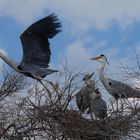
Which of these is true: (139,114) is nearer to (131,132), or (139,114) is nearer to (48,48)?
(131,132)

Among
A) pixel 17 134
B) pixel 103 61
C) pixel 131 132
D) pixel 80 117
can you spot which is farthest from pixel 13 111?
pixel 103 61

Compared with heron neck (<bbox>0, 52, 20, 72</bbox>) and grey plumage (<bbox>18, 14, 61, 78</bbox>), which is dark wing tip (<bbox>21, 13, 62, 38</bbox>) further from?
heron neck (<bbox>0, 52, 20, 72</bbox>)

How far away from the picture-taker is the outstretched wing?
9.66m

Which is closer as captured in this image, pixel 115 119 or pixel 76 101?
pixel 115 119

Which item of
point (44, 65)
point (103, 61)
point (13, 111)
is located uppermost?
point (103, 61)

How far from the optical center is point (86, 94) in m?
9.77

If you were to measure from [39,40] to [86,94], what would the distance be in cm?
129

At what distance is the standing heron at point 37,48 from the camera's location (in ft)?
31.8

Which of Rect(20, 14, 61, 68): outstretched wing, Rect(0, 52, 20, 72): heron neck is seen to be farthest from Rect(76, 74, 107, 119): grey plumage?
Rect(0, 52, 20, 72): heron neck

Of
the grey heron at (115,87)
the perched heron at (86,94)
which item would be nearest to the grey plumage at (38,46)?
the perched heron at (86,94)

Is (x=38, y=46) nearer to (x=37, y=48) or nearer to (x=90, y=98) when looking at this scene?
(x=37, y=48)

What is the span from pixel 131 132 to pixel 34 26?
296 centimetres

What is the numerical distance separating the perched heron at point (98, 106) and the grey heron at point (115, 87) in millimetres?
293

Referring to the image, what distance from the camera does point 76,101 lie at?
9250 millimetres
